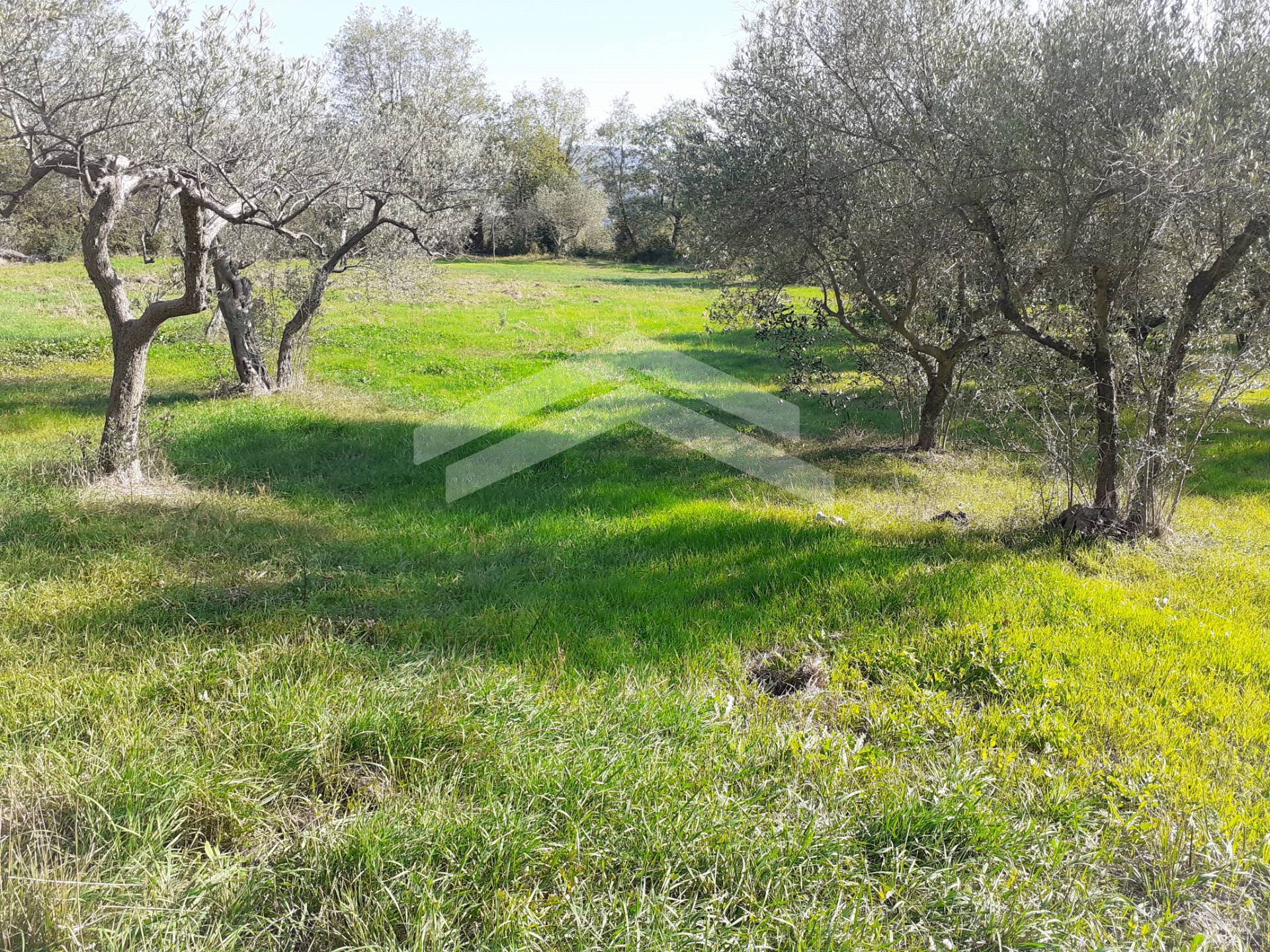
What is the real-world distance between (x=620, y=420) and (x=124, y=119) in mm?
7536

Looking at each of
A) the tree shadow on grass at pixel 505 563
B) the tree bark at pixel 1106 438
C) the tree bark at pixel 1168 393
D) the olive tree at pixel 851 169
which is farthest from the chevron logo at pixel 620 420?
the tree bark at pixel 1168 393

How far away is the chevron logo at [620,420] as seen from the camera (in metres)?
9.88

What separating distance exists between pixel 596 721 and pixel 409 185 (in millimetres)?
11617

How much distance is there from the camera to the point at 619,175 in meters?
68.8

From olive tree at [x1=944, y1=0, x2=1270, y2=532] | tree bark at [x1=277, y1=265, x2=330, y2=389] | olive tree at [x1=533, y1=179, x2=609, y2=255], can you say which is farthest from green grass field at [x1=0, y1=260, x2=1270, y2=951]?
olive tree at [x1=533, y1=179, x2=609, y2=255]

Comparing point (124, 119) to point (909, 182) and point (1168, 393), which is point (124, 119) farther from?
point (1168, 393)

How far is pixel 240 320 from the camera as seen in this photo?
1295 cm

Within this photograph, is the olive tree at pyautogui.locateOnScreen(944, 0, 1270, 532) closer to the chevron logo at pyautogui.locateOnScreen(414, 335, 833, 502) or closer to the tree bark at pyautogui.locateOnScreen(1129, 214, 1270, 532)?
the tree bark at pyautogui.locateOnScreen(1129, 214, 1270, 532)

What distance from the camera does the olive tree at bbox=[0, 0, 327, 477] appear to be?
7.00 meters

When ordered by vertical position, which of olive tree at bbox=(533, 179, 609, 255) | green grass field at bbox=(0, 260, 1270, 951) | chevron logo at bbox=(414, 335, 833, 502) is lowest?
green grass field at bbox=(0, 260, 1270, 951)

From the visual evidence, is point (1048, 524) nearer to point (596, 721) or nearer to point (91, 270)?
point (596, 721)

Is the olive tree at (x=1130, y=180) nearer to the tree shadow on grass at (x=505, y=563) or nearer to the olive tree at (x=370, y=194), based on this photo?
the tree shadow on grass at (x=505, y=563)

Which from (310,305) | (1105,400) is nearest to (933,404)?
(1105,400)

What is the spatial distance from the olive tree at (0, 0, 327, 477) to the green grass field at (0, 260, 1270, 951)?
155 centimetres
